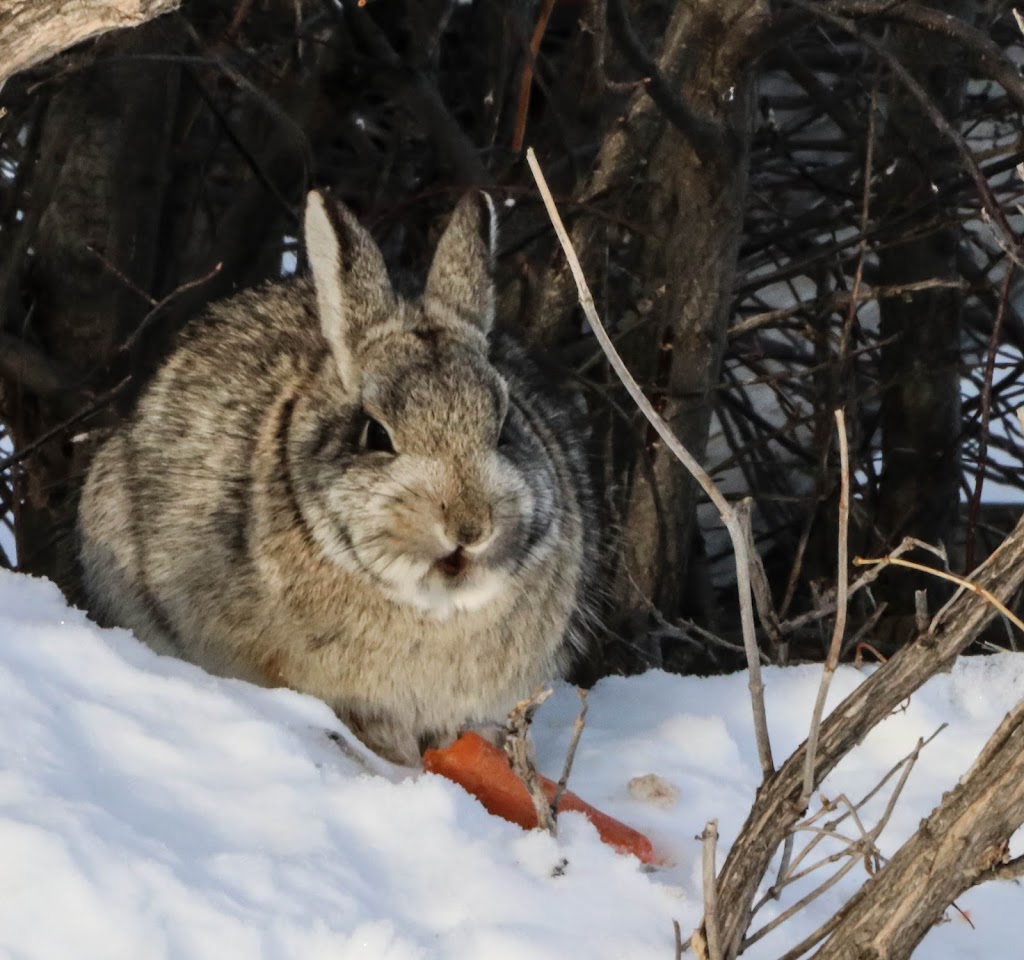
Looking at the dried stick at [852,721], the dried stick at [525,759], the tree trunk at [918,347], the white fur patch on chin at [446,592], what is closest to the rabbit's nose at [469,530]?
the white fur patch on chin at [446,592]

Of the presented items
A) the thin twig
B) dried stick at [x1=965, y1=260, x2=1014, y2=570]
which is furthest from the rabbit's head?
dried stick at [x1=965, y1=260, x2=1014, y2=570]

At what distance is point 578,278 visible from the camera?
1980mm

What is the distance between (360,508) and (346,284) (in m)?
0.51

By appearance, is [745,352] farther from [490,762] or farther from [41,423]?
[490,762]

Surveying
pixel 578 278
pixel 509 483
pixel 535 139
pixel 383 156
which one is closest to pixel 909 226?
pixel 535 139

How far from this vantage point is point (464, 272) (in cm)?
333

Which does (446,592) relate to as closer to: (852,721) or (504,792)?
(504,792)

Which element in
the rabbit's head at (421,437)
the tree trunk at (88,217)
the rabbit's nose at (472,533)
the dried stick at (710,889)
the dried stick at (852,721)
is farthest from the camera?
the tree trunk at (88,217)

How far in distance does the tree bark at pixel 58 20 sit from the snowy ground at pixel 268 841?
0.91 m

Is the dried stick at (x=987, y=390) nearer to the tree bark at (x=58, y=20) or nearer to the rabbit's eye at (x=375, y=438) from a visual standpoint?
the rabbit's eye at (x=375, y=438)

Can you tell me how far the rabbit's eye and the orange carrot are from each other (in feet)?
1.82

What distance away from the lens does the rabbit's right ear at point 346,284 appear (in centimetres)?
317

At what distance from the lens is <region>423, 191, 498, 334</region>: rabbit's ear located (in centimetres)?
Result: 333

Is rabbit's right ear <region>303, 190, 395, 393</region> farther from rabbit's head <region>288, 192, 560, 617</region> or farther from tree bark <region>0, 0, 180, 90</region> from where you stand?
tree bark <region>0, 0, 180, 90</region>
